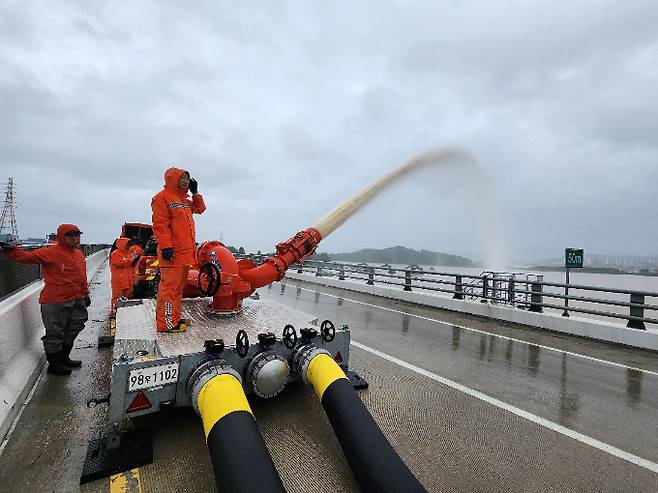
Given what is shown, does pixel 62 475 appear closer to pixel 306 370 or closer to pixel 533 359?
pixel 306 370

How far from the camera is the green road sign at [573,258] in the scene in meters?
9.59

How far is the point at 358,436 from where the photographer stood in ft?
9.94

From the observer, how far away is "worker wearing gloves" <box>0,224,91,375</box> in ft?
16.4

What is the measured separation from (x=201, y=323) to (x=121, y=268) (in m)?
4.40

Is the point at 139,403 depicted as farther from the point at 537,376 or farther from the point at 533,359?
the point at 533,359

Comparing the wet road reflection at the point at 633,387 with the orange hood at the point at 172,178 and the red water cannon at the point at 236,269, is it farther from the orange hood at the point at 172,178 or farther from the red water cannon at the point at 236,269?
the orange hood at the point at 172,178

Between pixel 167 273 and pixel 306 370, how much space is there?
2211 millimetres

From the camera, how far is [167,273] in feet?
15.5

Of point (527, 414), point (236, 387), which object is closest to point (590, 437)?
point (527, 414)

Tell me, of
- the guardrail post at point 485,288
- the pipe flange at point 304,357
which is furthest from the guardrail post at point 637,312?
the pipe flange at point 304,357

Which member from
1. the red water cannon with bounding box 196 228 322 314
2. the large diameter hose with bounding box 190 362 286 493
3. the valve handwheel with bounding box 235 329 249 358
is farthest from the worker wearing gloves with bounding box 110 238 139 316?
the large diameter hose with bounding box 190 362 286 493

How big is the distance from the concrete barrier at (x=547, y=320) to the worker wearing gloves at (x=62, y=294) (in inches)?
385

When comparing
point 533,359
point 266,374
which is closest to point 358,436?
point 266,374

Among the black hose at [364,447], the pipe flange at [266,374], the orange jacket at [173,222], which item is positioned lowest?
the black hose at [364,447]
